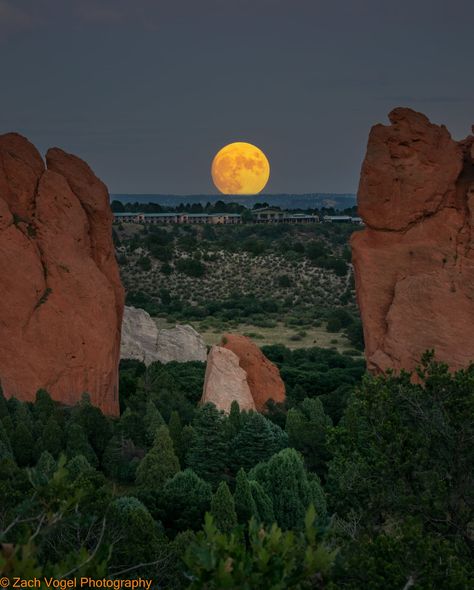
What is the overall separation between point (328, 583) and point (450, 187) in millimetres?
17221

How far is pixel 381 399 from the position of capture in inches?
504

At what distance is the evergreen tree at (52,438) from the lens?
23.7m

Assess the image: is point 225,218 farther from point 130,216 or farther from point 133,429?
point 133,429

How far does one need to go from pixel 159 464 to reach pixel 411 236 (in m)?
9.04

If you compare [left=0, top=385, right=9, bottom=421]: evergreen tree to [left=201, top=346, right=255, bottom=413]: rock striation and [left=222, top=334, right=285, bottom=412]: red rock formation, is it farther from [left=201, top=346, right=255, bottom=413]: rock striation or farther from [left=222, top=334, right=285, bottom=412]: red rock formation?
[left=222, top=334, right=285, bottom=412]: red rock formation

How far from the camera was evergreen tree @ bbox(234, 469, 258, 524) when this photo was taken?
61.4 feet

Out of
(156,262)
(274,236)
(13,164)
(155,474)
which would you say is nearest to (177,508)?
(155,474)

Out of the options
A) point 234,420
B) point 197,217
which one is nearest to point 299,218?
point 197,217

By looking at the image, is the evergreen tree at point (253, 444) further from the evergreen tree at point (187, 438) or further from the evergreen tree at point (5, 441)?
the evergreen tree at point (5, 441)

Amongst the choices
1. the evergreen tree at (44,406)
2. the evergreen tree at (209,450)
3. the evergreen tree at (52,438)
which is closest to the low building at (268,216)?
the evergreen tree at (44,406)

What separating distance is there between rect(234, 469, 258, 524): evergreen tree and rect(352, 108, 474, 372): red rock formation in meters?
6.41

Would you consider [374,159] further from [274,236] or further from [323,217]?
[323,217]

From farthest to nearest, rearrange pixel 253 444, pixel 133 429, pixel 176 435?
pixel 133 429, pixel 176 435, pixel 253 444

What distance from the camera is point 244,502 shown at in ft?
62.6
